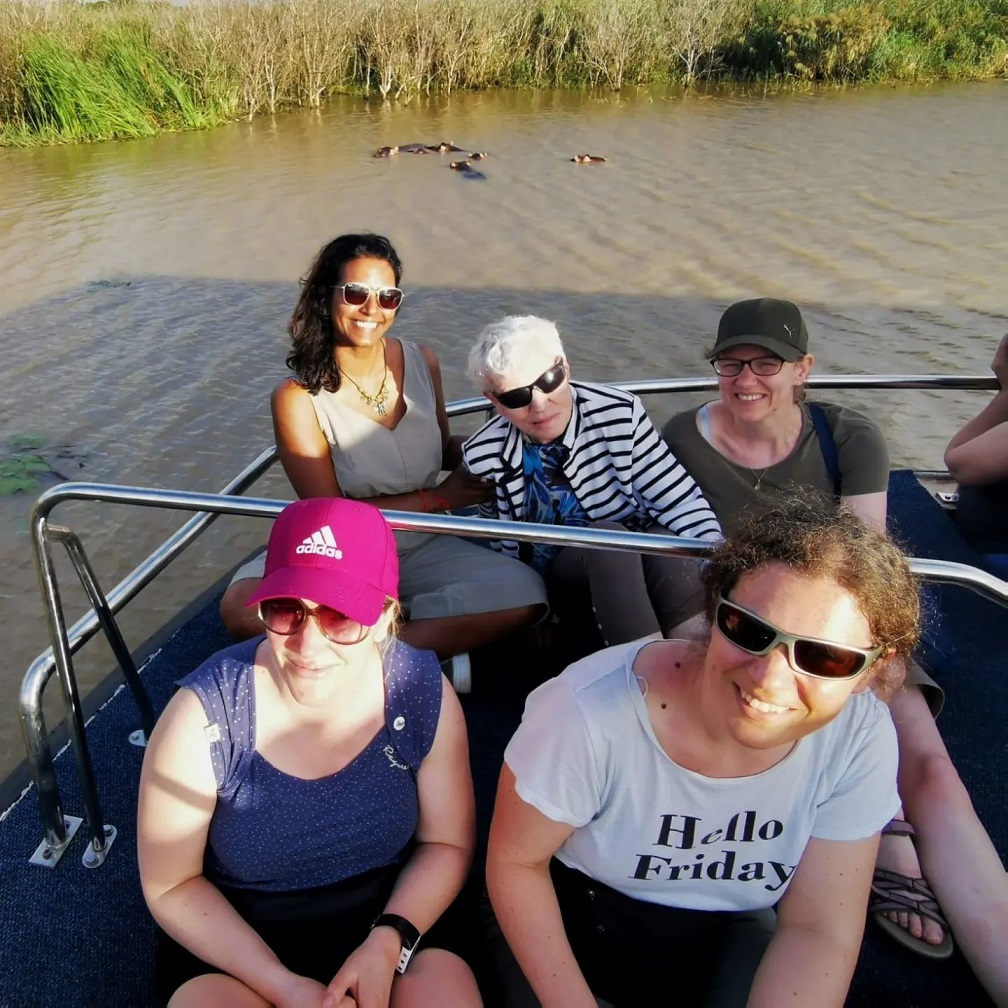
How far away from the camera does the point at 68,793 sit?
2.43 meters

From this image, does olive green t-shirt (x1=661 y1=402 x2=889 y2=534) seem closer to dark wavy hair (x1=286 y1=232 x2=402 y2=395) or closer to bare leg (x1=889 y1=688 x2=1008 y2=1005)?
bare leg (x1=889 y1=688 x2=1008 y2=1005)

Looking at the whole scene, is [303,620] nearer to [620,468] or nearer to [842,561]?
[842,561]

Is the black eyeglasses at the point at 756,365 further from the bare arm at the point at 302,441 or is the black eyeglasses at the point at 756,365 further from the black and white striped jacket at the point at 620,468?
the bare arm at the point at 302,441

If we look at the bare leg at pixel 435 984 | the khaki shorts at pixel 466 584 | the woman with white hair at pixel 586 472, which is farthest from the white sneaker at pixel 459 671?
the bare leg at pixel 435 984

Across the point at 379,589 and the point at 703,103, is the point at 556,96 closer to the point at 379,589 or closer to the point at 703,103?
the point at 703,103

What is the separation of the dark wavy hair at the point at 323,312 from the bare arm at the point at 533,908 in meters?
1.62

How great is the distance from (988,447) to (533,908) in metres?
2.14

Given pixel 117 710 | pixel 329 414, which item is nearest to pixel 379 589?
pixel 329 414

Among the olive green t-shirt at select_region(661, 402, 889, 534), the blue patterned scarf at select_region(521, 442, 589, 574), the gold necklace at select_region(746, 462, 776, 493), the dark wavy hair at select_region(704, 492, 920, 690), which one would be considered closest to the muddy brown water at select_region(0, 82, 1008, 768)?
the blue patterned scarf at select_region(521, 442, 589, 574)

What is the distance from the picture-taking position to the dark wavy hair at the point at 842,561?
1303mm

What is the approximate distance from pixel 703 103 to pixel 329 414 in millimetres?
15063

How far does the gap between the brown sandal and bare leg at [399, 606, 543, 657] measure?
1.11 metres

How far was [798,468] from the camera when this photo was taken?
100 inches

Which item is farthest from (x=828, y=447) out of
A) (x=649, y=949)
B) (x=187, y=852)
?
(x=187, y=852)
